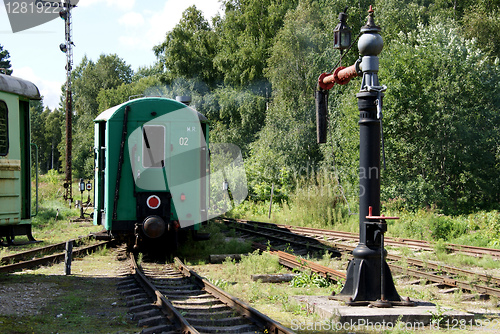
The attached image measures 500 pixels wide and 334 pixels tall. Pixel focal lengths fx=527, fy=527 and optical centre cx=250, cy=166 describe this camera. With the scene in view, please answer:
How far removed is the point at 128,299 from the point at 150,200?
3.66m

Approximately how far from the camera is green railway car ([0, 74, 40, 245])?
8539 mm

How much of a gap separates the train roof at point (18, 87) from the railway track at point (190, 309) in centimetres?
362

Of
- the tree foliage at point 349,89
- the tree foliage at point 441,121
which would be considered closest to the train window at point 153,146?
the tree foliage at point 349,89

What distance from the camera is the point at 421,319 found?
6.12m

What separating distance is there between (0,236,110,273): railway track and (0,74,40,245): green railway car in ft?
4.70

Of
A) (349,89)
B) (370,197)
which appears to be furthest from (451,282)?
(349,89)

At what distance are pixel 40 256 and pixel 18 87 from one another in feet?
16.4

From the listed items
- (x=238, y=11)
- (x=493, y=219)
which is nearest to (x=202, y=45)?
(x=238, y=11)

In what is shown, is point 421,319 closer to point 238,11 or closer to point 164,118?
point 164,118

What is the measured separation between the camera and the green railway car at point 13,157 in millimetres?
8539

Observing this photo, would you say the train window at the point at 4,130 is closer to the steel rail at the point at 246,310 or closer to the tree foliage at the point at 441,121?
the steel rail at the point at 246,310

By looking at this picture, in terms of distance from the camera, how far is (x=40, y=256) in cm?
1234

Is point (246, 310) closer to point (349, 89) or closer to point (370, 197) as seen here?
point (370, 197)

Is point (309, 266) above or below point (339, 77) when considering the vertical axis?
below
